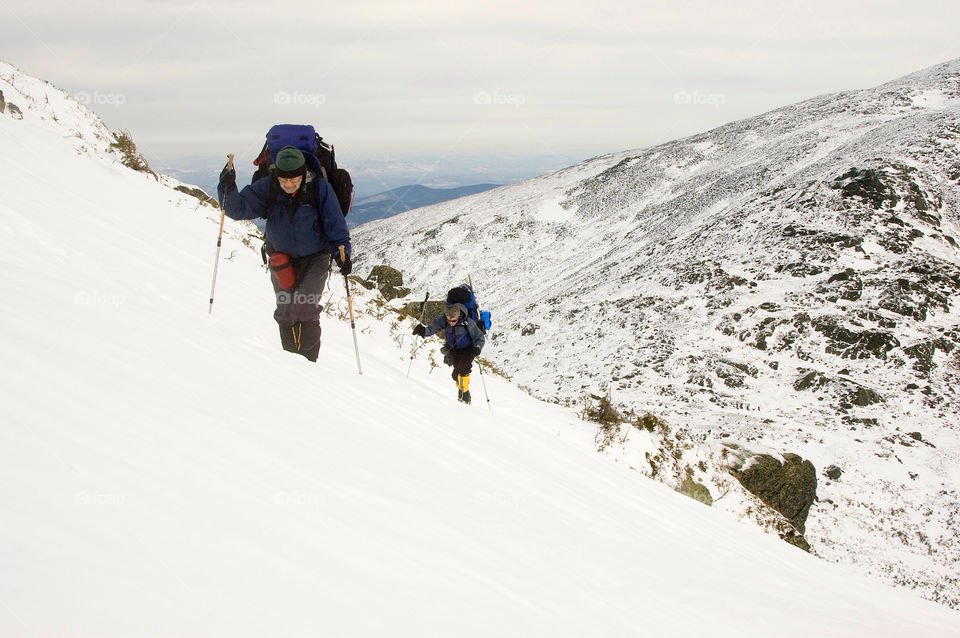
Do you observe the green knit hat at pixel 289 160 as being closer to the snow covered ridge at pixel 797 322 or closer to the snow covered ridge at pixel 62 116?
the snow covered ridge at pixel 797 322

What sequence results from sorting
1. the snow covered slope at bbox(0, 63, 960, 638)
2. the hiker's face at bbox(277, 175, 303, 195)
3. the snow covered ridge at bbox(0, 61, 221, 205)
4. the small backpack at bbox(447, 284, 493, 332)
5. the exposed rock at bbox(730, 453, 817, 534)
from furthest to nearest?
the snow covered ridge at bbox(0, 61, 221, 205) → the exposed rock at bbox(730, 453, 817, 534) → the small backpack at bbox(447, 284, 493, 332) → the hiker's face at bbox(277, 175, 303, 195) → the snow covered slope at bbox(0, 63, 960, 638)

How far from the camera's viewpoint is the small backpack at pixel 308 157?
16.1 feet

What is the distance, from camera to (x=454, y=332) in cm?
802

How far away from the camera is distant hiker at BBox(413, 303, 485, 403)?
7.90m

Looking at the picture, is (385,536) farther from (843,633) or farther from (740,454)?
(740,454)

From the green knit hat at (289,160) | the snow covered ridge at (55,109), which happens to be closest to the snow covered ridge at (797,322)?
the green knit hat at (289,160)

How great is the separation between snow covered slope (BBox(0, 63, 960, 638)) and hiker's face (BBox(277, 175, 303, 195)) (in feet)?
4.77

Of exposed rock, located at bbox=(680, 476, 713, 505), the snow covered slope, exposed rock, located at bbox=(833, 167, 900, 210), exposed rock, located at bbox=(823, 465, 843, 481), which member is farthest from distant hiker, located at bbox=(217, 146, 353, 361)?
exposed rock, located at bbox=(833, 167, 900, 210)

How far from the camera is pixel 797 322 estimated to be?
73.5ft

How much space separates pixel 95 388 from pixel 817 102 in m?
65.6

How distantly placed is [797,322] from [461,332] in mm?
19620

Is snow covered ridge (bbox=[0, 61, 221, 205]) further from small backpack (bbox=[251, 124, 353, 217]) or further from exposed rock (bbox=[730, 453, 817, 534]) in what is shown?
exposed rock (bbox=[730, 453, 817, 534])

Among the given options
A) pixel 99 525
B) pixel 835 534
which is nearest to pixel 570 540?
pixel 99 525

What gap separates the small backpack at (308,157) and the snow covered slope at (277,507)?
155 cm
